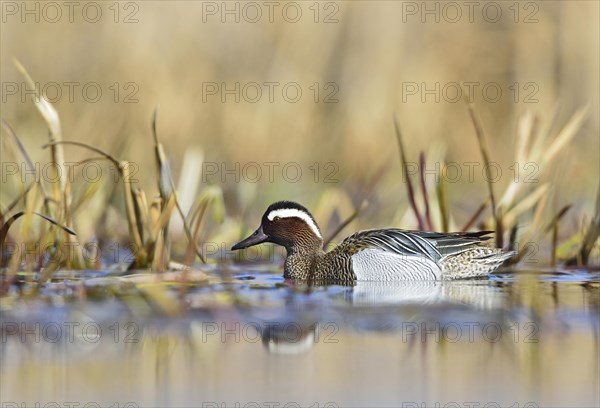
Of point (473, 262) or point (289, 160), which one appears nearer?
point (473, 262)

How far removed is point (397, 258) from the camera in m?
7.65

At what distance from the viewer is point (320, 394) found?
433 cm

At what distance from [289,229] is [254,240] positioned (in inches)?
10.3

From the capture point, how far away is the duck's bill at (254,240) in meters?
7.85

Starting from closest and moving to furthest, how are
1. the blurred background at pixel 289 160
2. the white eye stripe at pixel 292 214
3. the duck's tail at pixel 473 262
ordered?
the blurred background at pixel 289 160
the duck's tail at pixel 473 262
the white eye stripe at pixel 292 214

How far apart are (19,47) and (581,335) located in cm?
631
